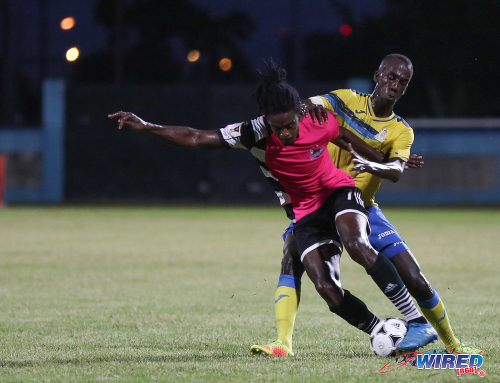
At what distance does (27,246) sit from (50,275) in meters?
4.95

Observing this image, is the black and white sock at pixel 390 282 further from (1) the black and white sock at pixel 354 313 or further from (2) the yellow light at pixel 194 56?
(2) the yellow light at pixel 194 56

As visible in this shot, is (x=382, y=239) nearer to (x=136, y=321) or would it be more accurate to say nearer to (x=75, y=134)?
(x=136, y=321)

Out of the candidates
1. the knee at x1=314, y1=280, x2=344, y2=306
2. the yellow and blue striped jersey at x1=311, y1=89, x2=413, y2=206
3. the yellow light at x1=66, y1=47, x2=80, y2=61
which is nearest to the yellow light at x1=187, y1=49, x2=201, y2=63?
the yellow light at x1=66, y1=47, x2=80, y2=61

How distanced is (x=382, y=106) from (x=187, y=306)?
4018mm

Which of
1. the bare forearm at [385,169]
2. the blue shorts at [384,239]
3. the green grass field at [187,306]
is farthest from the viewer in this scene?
the blue shorts at [384,239]

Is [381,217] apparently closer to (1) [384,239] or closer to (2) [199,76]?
(1) [384,239]

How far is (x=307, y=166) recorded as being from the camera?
6.81 meters

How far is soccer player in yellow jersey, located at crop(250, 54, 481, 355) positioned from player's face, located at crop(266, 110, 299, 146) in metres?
0.30

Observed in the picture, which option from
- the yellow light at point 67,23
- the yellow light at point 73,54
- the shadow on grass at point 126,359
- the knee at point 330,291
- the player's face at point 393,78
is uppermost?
the yellow light at point 67,23

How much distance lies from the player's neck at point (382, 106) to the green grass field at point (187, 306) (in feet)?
6.27

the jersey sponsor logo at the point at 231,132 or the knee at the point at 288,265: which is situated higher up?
the jersey sponsor logo at the point at 231,132

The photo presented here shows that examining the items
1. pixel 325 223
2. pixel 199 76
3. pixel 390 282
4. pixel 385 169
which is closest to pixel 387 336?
pixel 390 282

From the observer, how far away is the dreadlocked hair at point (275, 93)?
6555 millimetres

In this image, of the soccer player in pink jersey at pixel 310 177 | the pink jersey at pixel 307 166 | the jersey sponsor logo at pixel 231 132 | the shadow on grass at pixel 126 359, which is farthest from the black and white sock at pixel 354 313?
the jersey sponsor logo at pixel 231 132
